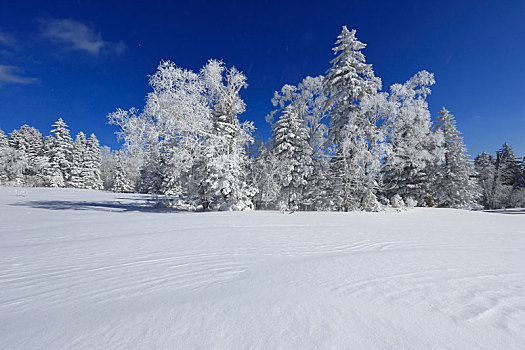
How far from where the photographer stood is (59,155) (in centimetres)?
3478

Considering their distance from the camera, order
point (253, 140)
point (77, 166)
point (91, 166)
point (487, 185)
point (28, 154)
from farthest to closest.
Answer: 1. point (91, 166)
2. point (77, 166)
3. point (28, 154)
4. point (487, 185)
5. point (253, 140)

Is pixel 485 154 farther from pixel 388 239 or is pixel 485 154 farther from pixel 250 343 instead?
pixel 250 343

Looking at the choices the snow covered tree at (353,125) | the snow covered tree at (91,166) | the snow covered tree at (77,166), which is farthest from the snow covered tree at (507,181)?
the snow covered tree at (91,166)

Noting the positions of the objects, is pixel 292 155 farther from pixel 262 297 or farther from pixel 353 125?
pixel 262 297

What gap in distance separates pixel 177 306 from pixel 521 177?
50025mm

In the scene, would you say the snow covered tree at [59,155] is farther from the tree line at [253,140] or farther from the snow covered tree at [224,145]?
the snow covered tree at [224,145]

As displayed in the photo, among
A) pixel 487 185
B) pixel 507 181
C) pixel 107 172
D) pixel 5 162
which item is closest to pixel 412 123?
pixel 487 185

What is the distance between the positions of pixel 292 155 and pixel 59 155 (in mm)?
37806

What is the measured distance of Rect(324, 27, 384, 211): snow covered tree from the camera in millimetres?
12609

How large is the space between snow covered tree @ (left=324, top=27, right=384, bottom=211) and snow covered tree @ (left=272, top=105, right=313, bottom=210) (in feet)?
13.2

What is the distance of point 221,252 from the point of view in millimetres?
3473

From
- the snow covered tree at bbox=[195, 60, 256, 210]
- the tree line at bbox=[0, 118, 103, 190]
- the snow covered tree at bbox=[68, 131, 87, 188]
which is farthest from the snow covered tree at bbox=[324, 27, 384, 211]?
the snow covered tree at bbox=[68, 131, 87, 188]

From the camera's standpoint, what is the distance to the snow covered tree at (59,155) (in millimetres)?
34094

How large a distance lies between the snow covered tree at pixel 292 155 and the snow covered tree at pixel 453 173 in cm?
1280
